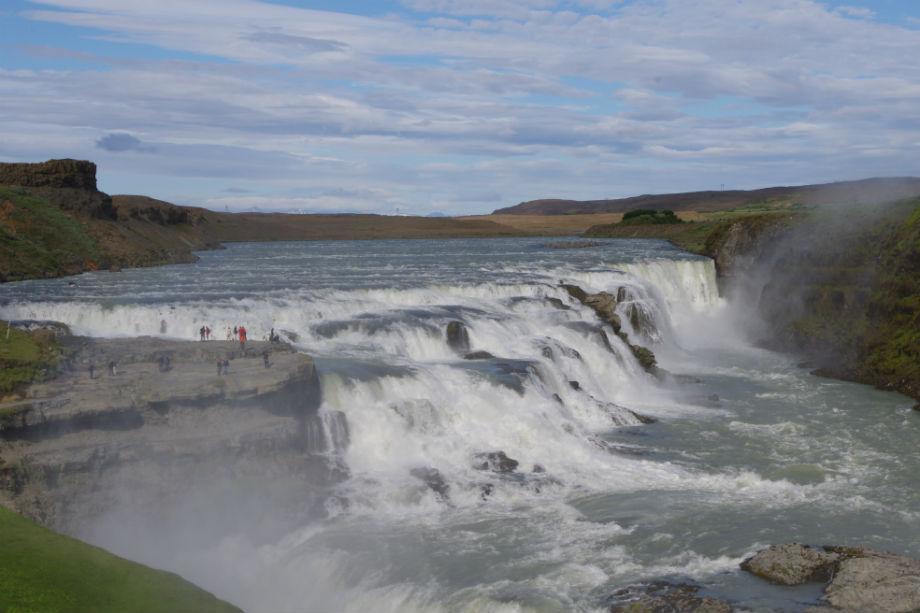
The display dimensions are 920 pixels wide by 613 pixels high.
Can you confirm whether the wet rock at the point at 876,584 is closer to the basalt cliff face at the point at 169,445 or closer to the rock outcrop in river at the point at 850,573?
the rock outcrop in river at the point at 850,573

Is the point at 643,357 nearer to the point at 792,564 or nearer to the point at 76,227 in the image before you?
the point at 792,564

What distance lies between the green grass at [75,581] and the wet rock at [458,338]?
16.3 meters

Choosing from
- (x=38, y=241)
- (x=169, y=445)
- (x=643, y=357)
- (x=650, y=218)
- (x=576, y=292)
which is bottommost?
(x=643, y=357)

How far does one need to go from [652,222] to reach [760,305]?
58948 millimetres

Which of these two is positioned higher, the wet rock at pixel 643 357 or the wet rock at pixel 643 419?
the wet rock at pixel 643 357

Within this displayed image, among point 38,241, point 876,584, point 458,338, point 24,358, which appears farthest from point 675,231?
point 876,584

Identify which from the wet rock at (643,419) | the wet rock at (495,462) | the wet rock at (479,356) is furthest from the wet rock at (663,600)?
the wet rock at (479,356)

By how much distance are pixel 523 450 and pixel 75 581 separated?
38.7 feet

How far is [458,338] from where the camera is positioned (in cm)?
2628

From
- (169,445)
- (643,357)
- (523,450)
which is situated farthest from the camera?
(643,357)

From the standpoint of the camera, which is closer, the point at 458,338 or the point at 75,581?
the point at 75,581

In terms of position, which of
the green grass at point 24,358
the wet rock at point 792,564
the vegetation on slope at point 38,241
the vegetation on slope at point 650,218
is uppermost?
the vegetation on slope at point 650,218

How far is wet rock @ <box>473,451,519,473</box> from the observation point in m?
18.4

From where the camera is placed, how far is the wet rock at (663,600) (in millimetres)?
11359
